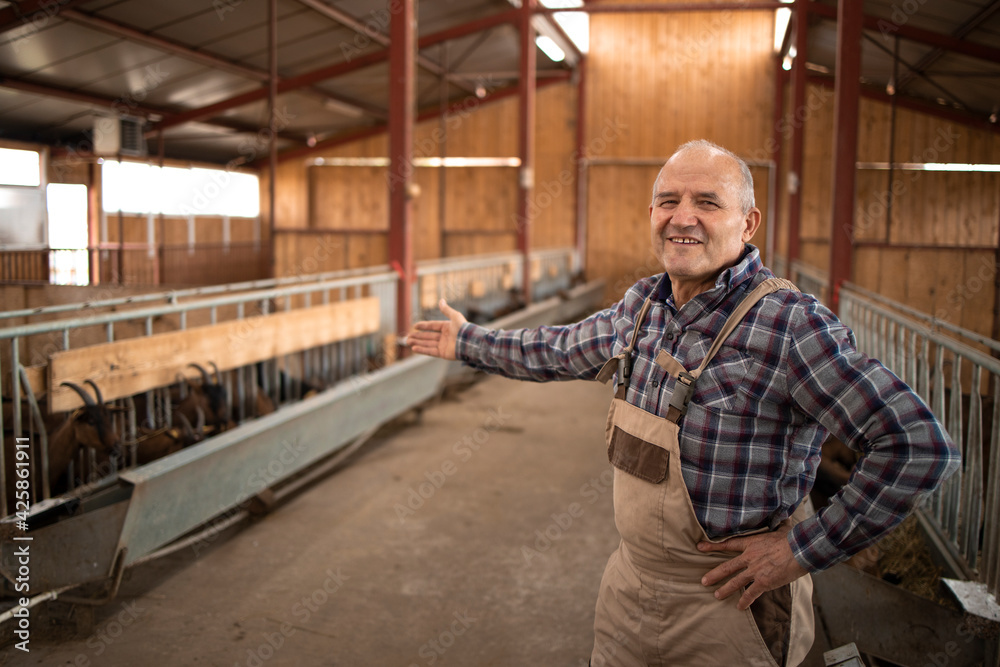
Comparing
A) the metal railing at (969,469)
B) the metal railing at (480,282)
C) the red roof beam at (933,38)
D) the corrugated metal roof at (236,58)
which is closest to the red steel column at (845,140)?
the metal railing at (969,469)

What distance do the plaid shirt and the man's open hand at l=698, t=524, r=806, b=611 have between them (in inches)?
1.3

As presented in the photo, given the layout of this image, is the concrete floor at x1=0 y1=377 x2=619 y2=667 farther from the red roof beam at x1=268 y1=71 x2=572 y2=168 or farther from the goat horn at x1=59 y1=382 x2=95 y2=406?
the red roof beam at x1=268 y1=71 x2=572 y2=168

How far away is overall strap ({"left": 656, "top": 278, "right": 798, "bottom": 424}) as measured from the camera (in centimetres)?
170

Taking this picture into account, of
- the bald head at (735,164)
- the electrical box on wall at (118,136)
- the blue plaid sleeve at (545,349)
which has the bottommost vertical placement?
the blue plaid sleeve at (545,349)

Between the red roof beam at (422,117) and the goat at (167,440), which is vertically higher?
the red roof beam at (422,117)

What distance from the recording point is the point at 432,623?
3.64m

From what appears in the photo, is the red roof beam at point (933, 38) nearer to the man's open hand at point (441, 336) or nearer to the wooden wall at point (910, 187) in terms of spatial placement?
the wooden wall at point (910, 187)

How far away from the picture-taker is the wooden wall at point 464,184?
17594mm

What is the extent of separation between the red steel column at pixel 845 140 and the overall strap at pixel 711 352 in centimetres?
619

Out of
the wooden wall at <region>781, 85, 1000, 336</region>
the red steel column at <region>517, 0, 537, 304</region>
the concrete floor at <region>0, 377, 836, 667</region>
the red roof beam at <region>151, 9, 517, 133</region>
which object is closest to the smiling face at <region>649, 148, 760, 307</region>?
the concrete floor at <region>0, 377, 836, 667</region>

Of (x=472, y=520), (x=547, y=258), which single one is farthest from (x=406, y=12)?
(x=547, y=258)

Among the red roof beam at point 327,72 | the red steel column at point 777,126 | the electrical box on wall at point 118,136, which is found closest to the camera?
the red roof beam at point 327,72

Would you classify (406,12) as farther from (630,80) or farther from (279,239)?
(630,80)

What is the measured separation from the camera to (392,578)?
412 centimetres
